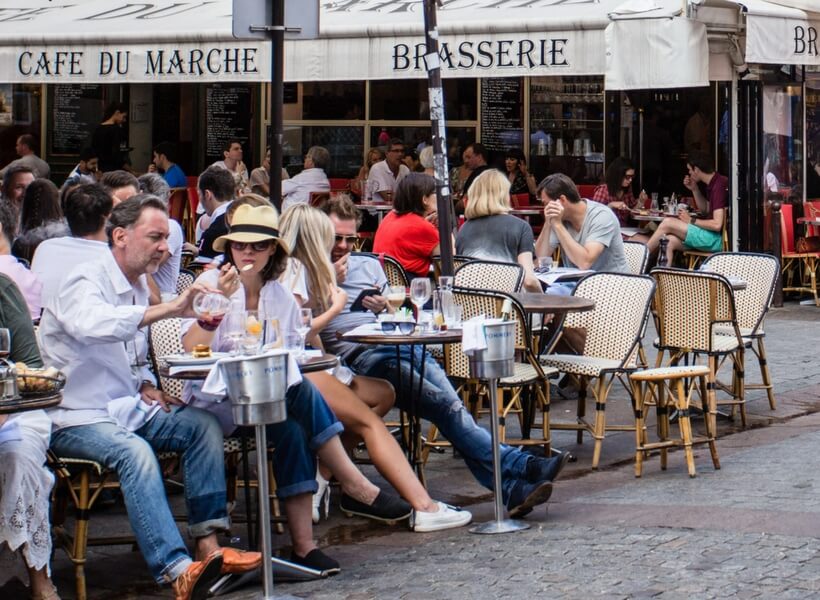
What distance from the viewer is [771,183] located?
14969mm

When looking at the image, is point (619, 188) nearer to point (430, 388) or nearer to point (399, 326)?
point (430, 388)

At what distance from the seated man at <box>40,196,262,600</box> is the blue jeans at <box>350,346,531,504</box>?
134cm

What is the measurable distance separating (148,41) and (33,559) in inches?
313

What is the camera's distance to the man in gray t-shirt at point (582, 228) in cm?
995

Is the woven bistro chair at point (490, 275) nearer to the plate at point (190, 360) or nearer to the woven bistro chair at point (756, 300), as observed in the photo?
the woven bistro chair at point (756, 300)

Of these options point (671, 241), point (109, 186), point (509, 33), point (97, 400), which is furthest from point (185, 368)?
point (671, 241)

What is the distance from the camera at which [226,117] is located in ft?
64.4

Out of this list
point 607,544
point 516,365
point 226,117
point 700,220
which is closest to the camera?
point 607,544

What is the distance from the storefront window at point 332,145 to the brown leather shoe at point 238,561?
13.1 metres

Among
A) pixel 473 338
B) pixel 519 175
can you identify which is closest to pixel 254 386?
pixel 473 338

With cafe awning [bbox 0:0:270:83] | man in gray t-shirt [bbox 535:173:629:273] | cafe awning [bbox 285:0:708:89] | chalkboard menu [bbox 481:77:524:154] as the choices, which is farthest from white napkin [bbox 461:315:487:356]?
chalkboard menu [bbox 481:77:524:154]

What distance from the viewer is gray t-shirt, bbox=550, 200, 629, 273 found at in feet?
32.8

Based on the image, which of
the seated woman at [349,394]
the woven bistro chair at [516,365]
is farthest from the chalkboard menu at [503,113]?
the seated woman at [349,394]

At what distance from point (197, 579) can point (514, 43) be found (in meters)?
6.83
